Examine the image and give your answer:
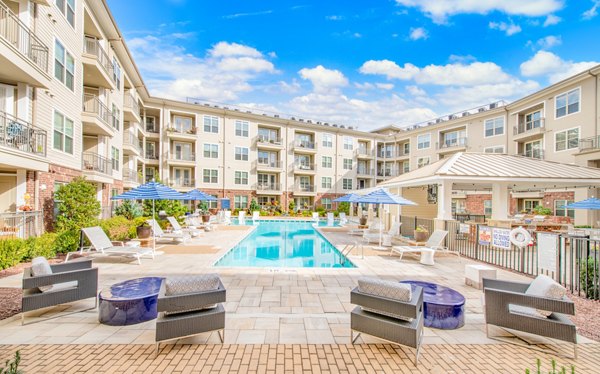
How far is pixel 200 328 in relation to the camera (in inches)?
152

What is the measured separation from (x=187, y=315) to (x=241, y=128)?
104 feet

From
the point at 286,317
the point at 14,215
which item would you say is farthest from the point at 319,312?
the point at 14,215

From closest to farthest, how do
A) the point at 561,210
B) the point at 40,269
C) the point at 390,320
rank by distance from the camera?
the point at 390,320
the point at 40,269
the point at 561,210

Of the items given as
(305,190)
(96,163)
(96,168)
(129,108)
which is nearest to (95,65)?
(96,163)

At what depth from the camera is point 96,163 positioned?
1644cm

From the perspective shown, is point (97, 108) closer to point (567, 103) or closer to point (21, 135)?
point (21, 135)

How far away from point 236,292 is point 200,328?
2402 mm

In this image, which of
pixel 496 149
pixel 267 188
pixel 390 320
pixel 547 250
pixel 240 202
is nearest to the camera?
pixel 390 320

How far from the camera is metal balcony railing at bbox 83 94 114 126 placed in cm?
1623

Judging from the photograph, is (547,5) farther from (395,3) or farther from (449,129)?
(449,129)

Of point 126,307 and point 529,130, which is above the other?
point 529,130

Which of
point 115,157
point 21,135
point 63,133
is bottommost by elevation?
point 21,135

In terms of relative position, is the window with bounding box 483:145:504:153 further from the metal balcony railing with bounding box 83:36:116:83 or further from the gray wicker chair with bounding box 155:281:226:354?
the metal balcony railing with bounding box 83:36:116:83

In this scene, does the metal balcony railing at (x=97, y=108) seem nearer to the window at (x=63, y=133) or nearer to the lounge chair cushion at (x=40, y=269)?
the window at (x=63, y=133)
